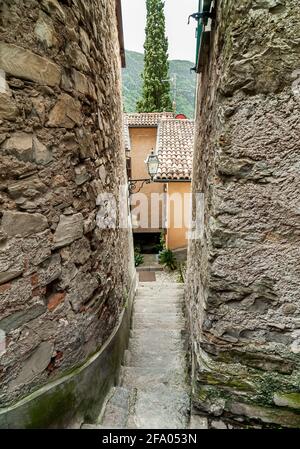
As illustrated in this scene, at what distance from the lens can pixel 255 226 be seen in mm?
1599

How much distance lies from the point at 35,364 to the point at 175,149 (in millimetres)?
8392

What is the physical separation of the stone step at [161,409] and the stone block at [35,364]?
3.04 feet

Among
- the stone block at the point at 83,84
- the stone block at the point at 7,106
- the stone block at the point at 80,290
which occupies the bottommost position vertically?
the stone block at the point at 80,290

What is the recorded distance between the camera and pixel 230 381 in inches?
70.6

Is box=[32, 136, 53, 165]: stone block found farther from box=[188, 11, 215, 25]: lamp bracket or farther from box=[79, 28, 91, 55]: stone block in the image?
box=[188, 11, 215, 25]: lamp bracket

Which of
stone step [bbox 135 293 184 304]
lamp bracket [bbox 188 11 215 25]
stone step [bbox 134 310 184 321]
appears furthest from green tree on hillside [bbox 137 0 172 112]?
lamp bracket [bbox 188 11 215 25]

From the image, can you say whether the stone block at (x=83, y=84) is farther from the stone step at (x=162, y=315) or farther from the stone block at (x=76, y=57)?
the stone step at (x=162, y=315)

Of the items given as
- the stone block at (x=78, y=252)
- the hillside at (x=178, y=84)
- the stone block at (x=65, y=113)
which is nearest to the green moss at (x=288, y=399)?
the stone block at (x=78, y=252)

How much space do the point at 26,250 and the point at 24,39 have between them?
3.33ft

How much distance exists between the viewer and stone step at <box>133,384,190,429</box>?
6.72 ft

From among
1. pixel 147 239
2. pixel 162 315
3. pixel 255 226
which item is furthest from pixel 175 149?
pixel 255 226

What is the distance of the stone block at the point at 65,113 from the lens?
1.55m

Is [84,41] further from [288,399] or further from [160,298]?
[160,298]

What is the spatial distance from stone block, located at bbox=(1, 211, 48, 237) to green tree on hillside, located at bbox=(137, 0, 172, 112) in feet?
58.9
